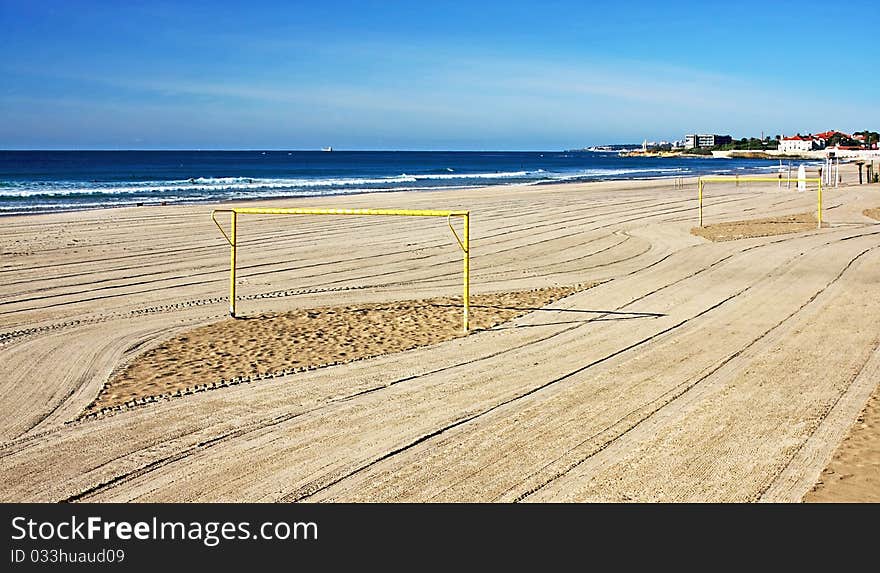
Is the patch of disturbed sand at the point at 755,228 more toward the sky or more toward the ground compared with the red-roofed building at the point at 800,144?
more toward the ground

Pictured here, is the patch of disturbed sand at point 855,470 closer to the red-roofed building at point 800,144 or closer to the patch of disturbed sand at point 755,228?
the patch of disturbed sand at point 755,228

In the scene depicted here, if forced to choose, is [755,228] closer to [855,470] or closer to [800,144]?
[855,470]

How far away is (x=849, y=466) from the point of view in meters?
6.20

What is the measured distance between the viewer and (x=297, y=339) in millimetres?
10523

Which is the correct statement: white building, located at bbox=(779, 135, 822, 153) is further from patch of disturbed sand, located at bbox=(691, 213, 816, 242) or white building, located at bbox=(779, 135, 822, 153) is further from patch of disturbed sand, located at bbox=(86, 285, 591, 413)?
patch of disturbed sand, located at bbox=(86, 285, 591, 413)

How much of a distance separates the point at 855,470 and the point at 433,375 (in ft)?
13.2

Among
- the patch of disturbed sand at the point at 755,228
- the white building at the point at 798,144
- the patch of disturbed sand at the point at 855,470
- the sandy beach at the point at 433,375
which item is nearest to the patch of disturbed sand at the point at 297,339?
the sandy beach at the point at 433,375

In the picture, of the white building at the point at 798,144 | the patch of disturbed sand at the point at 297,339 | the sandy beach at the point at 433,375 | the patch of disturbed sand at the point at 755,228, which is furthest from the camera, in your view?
the white building at the point at 798,144

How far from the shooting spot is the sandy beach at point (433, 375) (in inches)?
242

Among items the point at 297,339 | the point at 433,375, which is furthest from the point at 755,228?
the point at 433,375

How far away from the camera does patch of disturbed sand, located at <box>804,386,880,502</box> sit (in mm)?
5676

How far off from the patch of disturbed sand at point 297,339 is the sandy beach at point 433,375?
0.05 metres
